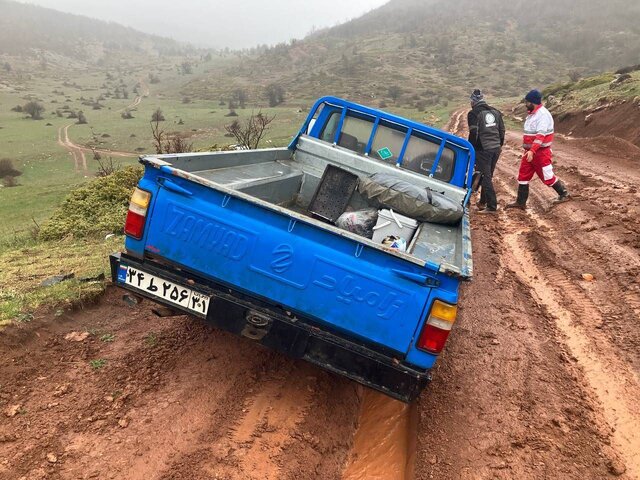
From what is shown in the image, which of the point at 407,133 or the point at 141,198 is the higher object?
the point at 407,133

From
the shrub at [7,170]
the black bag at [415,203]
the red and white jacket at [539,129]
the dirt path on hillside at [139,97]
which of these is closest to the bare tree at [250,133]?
the red and white jacket at [539,129]

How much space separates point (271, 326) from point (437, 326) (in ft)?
3.33

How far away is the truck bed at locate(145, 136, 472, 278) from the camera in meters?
→ 3.35

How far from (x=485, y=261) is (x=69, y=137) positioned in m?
29.9

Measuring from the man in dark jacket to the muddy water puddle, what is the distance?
5290 millimetres

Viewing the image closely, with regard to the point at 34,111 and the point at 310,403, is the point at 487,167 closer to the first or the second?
the point at 310,403

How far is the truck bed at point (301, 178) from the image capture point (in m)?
3.35

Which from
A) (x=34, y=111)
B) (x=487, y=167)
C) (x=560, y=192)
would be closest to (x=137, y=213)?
(x=487, y=167)

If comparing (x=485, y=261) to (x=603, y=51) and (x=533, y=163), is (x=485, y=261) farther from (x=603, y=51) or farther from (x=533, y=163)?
(x=603, y=51)

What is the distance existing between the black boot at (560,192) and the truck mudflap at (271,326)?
634cm

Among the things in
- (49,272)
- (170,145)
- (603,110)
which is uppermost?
(603,110)

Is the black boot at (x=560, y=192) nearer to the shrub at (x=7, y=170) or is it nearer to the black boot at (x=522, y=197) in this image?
the black boot at (x=522, y=197)

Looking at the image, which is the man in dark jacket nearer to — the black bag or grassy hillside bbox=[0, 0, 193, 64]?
the black bag

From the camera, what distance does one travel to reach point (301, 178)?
17.5 ft
